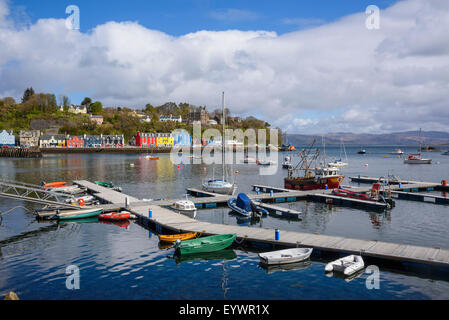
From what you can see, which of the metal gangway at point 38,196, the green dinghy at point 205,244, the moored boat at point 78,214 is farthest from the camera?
the moored boat at point 78,214

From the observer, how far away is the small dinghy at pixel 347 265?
21.5 meters

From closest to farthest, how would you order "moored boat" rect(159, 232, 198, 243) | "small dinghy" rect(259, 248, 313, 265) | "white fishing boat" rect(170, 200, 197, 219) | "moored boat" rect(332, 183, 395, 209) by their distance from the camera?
1. "small dinghy" rect(259, 248, 313, 265)
2. "moored boat" rect(159, 232, 198, 243)
3. "white fishing boat" rect(170, 200, 197, 219)
4. "moored boat" rect(332, 183, 395, 209)

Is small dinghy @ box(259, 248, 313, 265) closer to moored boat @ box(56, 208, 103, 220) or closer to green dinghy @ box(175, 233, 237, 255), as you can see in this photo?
green dinghy @ box(175, 233, 237, 255)

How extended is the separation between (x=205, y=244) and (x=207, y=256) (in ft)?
2.90

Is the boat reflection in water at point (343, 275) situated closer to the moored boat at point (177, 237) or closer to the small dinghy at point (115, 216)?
the moored boat at point (177, 237)

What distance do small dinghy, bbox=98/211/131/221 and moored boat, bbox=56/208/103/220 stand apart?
1103 mm

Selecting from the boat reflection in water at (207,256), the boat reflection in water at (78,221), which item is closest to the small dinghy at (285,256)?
the boat reflection in water at (207,256)

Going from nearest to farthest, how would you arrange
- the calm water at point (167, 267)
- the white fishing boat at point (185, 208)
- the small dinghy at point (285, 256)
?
the calm water at point (167, 267) → the small dinghy at point (285, 256) → the white fishing boat at point (185, 208)

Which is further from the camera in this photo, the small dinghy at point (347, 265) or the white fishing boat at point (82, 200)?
the white fishing boat at point (82, 200)

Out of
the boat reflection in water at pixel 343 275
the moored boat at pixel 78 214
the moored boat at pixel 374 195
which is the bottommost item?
the boat reflection in water at pixel 343 275

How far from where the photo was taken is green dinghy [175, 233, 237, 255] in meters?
25.5

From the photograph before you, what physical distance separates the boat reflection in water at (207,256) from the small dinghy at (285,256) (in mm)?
2881

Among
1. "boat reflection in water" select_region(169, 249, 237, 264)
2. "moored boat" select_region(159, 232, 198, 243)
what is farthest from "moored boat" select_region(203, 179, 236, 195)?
"boat reflection in water" select_region(169, 249, 237, 264)
